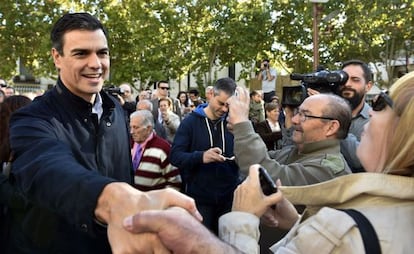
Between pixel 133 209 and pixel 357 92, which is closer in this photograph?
pixel 133 209

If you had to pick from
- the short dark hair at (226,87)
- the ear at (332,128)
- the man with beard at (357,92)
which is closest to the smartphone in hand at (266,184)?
the ear at (332,128)

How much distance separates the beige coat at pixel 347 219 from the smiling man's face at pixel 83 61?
944 mm

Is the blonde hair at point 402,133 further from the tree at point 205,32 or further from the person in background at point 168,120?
the tree at point 205,32

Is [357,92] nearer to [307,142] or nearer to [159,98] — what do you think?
[307,142]

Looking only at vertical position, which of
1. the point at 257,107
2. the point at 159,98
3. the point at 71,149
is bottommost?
the point at 257,107

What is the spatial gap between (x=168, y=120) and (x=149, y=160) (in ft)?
11.2

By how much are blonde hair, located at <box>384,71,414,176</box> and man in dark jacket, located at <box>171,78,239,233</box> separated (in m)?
3.37

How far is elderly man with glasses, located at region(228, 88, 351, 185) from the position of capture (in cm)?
331

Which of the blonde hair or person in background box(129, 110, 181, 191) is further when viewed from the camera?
person in background box(129, 110, 181, 191)

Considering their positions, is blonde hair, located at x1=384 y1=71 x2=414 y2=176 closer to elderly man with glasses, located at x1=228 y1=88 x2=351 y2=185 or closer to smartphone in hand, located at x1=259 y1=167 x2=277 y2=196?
smartphone in hand, located at x1=259 y1=167 x2=277 y2=196

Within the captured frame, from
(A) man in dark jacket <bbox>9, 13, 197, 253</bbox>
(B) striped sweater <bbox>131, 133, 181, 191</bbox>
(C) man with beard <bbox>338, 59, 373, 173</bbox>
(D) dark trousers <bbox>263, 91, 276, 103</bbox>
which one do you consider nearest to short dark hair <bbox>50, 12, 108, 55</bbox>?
(A) man in dark jacket <bbox>9, 13, 197, 253</bbox>

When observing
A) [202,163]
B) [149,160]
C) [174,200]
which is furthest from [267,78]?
[174,200]

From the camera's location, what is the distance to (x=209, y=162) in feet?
16.9

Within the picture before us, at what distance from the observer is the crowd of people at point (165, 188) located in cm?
137
